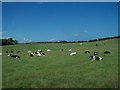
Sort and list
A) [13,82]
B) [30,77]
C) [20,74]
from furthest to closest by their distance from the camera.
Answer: [20,74], [30,77], [13,82]

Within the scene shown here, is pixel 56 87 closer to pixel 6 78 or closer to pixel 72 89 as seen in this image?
pixel 72 89

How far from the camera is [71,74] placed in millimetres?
19188

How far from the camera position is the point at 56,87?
15.5 metres

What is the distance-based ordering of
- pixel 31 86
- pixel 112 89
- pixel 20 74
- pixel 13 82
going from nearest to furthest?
pixel 112 89
pixel 31 86
pixel 13 82
pixel 20 74

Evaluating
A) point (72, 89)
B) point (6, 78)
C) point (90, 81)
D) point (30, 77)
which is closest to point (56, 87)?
point (72, 89)

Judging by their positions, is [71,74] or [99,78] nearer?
[99,78]

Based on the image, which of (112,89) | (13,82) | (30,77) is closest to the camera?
(112,89)

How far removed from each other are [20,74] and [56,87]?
5.23 metres

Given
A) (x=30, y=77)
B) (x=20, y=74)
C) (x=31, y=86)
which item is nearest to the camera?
(x=31, y=86)

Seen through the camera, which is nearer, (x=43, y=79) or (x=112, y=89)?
(x=112, y=89)

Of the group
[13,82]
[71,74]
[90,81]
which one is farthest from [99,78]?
[13,82]

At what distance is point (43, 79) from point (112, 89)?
5006 millimetres

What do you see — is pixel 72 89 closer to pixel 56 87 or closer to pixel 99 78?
pixel 56 87

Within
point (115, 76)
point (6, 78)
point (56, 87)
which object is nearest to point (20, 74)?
point (6, 78)
